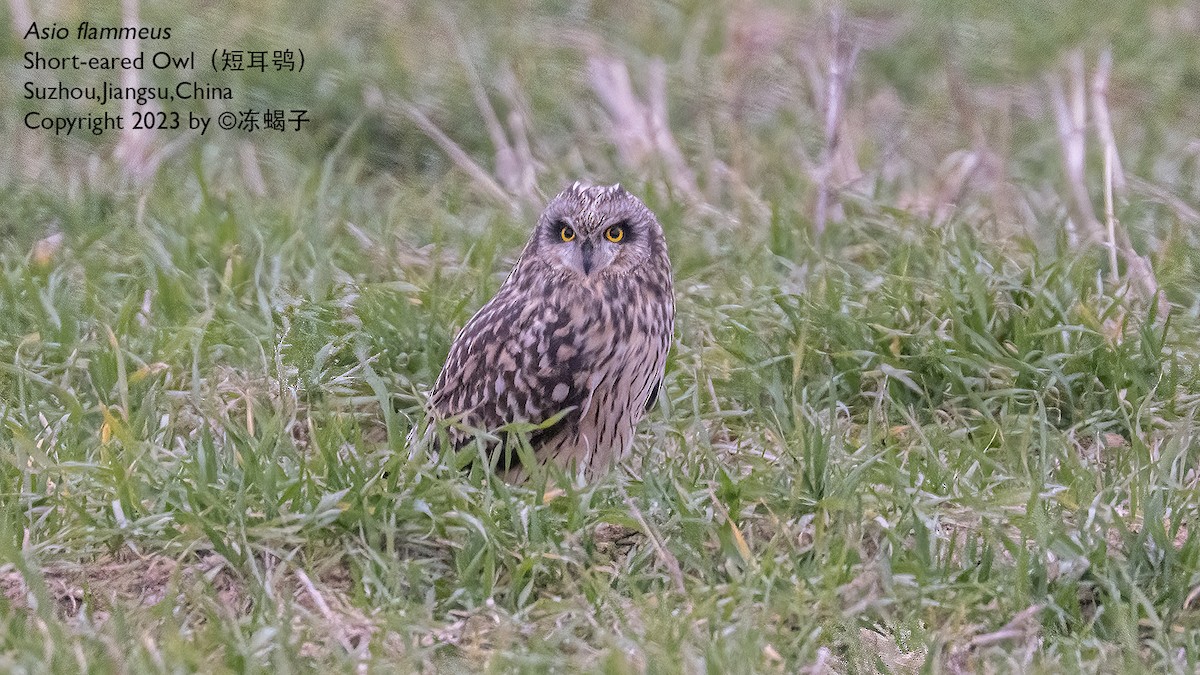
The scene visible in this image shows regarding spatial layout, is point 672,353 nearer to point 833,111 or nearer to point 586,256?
point 586,256

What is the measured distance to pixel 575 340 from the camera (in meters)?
3.90

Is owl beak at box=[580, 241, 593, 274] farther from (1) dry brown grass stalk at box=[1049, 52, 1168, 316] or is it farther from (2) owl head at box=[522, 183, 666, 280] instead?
(1) dry brown grass stalk at box=[1049, 52, 1168, 316]

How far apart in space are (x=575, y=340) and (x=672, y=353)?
2.21 ft

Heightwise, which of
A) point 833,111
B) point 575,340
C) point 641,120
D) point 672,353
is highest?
point 833,111

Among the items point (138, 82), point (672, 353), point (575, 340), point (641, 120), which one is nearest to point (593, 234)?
point (575, 340)

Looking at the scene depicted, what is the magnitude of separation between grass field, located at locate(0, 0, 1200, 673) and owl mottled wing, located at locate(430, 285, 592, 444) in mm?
239

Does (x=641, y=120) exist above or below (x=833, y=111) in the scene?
below

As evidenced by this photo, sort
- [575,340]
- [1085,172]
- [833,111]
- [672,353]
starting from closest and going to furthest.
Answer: [575,340] < [672,353] < [833,111] < [1085,172]

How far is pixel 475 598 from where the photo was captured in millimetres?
3396

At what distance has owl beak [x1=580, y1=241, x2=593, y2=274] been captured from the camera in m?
3.95

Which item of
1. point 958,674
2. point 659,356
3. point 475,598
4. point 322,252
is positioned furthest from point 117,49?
point 958,674

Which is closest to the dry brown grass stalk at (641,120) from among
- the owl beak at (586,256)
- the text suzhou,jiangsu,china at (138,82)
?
the text suzhou,jiangsu,china at (138,82)

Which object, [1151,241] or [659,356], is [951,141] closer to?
[1151,241]

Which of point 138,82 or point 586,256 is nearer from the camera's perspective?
point 586,256
